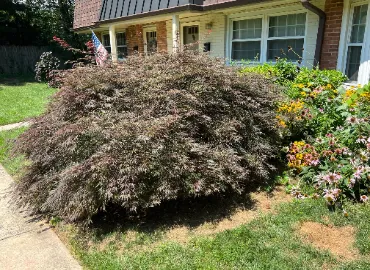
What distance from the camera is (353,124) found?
3732mm

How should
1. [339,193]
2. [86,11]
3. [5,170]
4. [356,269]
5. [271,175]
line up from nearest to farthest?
[356,269] → [339,193] → [271,175] → [5,170] → [86,11]

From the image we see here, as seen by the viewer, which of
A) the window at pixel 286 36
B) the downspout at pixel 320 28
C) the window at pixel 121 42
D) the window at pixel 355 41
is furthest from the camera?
the window at pixel 121 42

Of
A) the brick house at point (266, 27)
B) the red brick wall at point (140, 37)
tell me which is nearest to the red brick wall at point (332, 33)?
the brick house at point (266, 27)

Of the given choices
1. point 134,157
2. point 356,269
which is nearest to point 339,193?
point 356,269

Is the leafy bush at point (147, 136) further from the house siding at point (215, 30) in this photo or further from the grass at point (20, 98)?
the house siding at point (215, 30)

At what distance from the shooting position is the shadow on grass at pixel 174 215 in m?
3.44

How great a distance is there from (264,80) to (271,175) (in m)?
1.50

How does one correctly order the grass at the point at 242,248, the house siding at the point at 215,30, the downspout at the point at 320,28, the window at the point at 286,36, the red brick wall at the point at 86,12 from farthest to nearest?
1. the red brick wall at the point at 86,12
2. the house siding at the point at 215,30
3. the window at the point at 286,36
4. the downspout at the point at 320,28
5. the grass at the point at 242,248

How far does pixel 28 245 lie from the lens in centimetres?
323

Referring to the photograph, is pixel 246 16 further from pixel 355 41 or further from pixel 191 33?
pixel 355 41

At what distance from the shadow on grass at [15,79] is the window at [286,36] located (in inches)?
559

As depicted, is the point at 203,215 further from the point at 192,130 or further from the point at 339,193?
the point at 339,193

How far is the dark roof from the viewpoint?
9.25m

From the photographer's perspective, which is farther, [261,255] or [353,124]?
[353,124]
